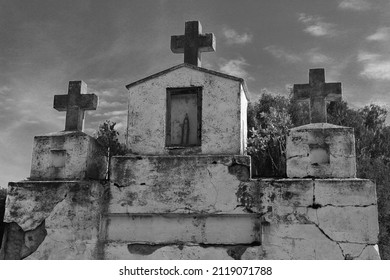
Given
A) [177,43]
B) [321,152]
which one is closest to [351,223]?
[321,152]

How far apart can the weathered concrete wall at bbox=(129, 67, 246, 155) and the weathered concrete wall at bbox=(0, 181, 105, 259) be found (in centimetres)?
75

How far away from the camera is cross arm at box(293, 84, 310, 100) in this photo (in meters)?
4.66

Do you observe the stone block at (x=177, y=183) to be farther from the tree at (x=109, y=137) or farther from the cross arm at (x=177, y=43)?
the tree at (x=109, y=137)

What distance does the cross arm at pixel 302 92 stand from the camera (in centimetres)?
466

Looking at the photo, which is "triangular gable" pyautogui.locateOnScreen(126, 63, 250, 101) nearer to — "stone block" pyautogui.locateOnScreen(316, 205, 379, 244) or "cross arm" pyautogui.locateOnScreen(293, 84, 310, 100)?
"cross arm" pyautogui.locateOnScreen(293, 84, 310, 100)

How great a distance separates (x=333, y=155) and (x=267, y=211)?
2.89 feet

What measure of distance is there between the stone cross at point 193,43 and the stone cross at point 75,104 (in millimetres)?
1155

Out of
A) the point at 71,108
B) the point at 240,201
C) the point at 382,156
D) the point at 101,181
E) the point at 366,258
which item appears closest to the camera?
the point at 366,258

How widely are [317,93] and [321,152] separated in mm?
668

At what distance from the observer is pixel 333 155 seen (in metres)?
4.34

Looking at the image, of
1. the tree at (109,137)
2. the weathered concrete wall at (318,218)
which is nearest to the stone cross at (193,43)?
the weathered concrete wall at (318,218)

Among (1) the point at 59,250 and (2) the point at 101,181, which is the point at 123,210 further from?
(1) the point at 59,250

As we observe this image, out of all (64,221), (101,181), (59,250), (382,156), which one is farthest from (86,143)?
(382,156)

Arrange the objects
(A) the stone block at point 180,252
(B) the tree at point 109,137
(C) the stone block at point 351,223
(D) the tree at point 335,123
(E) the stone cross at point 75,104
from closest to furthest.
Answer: (C) the stone block at point 351,223 → (A) the stone block at point 180,252 → (E) the stone cross at point 75,104 → (D) the tree at point 335,123 → (B) the tree at point 109,137
